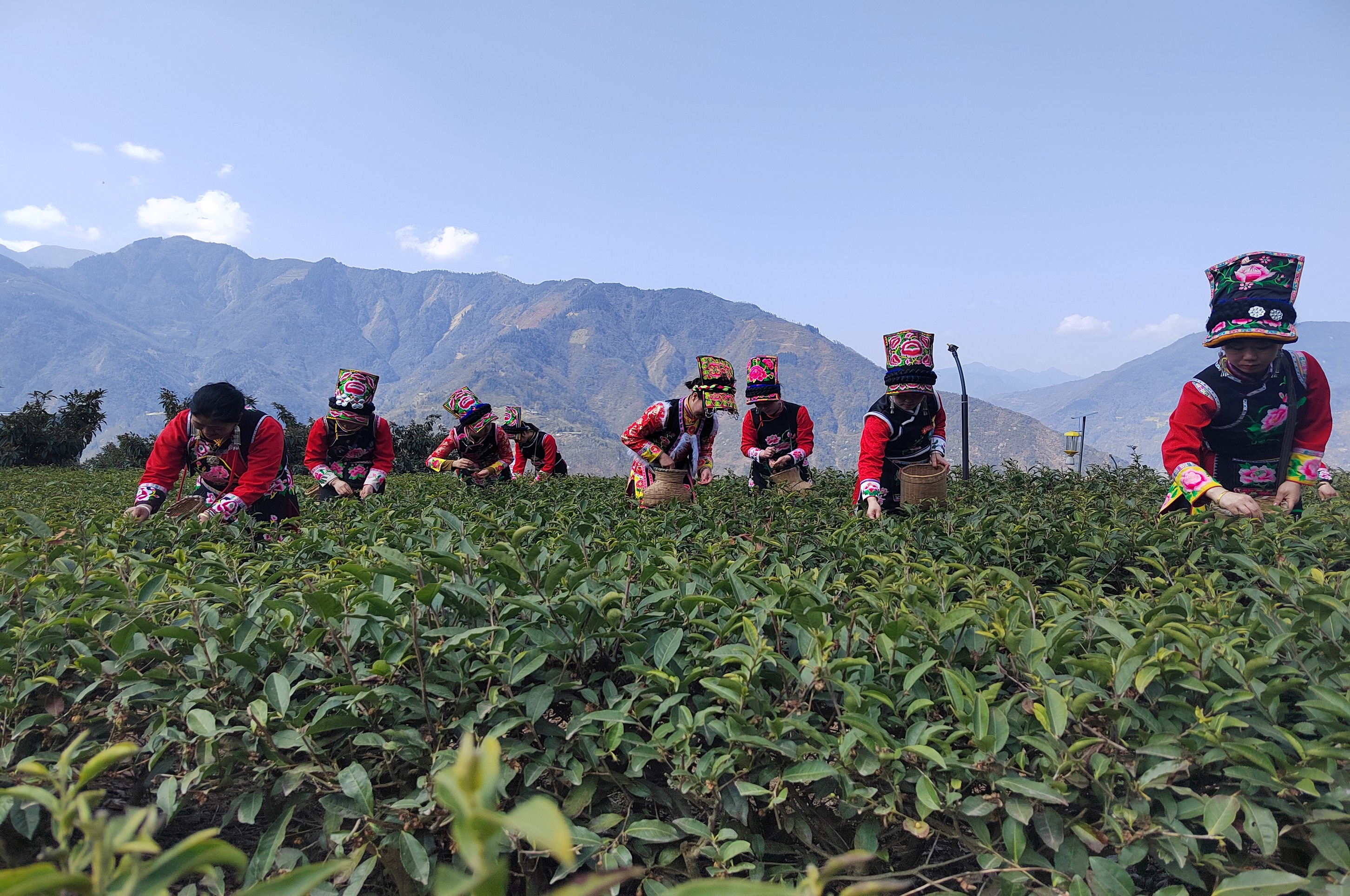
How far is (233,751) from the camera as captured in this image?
172 cm

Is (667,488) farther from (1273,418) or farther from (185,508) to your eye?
(1273,418)

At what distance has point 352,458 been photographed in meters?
6.66

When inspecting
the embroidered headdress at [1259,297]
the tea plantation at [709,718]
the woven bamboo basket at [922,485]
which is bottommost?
the tea plantation at [709,718]

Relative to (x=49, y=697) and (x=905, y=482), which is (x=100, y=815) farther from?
(x=905, y=482)

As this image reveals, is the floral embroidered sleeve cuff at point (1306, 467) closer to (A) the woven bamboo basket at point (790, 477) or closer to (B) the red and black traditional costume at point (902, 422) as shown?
(B) the red and black traditional costume at point (902, 422)

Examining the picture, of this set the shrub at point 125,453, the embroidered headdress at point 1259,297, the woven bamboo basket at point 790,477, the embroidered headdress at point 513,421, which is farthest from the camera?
the shrub at point 125,453

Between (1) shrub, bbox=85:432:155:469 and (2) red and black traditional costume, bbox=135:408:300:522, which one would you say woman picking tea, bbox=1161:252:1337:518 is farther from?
(1) shrub, bbox=85:432:155:469

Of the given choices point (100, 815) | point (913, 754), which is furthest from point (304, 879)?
point (913, 754)

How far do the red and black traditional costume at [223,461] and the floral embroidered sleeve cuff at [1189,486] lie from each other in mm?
5280

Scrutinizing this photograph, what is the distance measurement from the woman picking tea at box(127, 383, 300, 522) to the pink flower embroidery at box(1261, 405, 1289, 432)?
598cm

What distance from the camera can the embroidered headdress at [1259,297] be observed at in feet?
13.0

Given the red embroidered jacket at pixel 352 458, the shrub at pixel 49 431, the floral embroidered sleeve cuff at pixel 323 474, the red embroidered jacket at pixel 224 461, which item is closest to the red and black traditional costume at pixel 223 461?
the red embroidered jacket at pixel 224 461

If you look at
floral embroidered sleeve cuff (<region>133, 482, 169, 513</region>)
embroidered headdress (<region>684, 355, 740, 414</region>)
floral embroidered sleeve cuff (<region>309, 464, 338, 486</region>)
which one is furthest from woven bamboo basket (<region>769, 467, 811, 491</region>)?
floral embroidered sleeve cuff (<region>133, 482, 169, 513</region>)

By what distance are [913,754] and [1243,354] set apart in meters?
3.80
